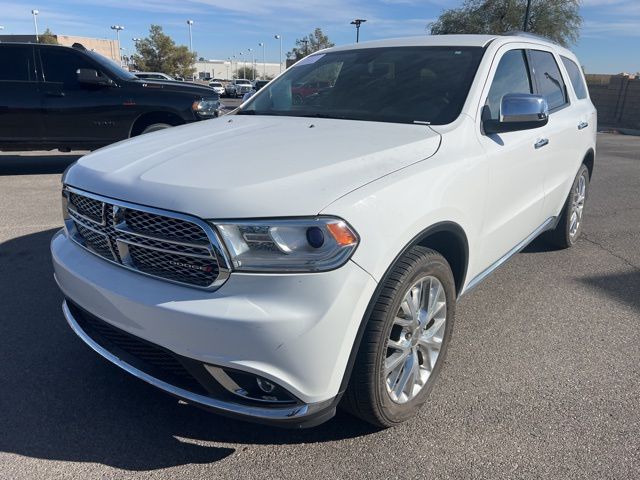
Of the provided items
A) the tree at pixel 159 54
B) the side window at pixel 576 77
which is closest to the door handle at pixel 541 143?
the side window at pixel 576 77

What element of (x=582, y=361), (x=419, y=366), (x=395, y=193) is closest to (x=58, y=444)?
(x=419, y=366)

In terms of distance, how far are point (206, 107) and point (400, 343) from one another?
696 cm

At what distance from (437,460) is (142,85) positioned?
24.8ft

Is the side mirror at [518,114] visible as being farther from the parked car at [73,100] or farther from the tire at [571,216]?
the parked car at [73,100]

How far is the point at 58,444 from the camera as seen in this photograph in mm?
2432

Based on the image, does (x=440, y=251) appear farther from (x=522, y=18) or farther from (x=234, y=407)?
(x=522, y=18)

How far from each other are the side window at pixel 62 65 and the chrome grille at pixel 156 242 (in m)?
6.63

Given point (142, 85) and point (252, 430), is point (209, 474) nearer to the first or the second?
point (252, 430)

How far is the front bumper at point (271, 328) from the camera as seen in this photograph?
1949 millimetres

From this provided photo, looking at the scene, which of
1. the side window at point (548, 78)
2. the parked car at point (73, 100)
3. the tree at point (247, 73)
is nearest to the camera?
the side window at point (548, 78)

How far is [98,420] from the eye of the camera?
8.50ft

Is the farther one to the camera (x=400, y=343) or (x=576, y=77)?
(x=576, y=77)

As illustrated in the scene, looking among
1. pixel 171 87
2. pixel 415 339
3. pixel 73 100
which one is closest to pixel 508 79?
pixel 415 339

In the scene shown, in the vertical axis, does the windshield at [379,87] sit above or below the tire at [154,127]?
above
